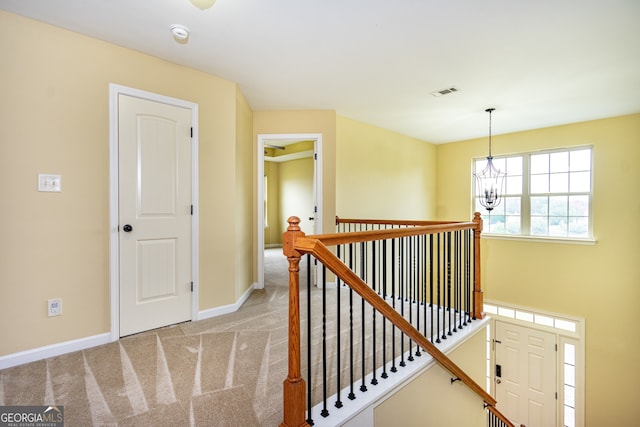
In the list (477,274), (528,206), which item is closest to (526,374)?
(528,206)

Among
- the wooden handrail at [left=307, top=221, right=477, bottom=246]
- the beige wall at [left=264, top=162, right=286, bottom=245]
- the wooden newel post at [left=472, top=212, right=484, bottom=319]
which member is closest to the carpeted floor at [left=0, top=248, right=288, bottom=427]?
the wooden handrail at [left=307, top=221, right=477, bottom=246]

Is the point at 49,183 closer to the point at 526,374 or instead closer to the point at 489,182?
the point at 489,182

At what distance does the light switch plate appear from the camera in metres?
2.07

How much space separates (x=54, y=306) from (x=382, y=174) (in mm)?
4276

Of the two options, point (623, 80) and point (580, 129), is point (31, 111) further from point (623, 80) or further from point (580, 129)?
point (580, 129)

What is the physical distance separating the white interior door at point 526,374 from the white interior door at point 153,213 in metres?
5.21

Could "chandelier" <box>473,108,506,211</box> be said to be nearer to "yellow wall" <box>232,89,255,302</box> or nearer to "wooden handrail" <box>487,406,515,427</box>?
"wooden handrail" <box>487,406,515,427</box>

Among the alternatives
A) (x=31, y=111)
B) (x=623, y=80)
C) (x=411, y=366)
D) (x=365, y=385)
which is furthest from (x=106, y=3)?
(x=623, y=80)

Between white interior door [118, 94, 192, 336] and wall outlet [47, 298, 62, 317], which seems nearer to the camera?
wall outlet [47, 298, 62, 317]

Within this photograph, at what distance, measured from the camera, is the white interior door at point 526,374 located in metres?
4.65

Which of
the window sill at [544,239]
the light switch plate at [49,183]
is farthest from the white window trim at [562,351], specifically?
the light switch plate at [49,183]

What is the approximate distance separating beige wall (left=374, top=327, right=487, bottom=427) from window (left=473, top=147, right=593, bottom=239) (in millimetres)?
3098

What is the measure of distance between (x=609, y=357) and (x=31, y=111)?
697 cm

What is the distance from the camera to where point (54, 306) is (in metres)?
2.12
